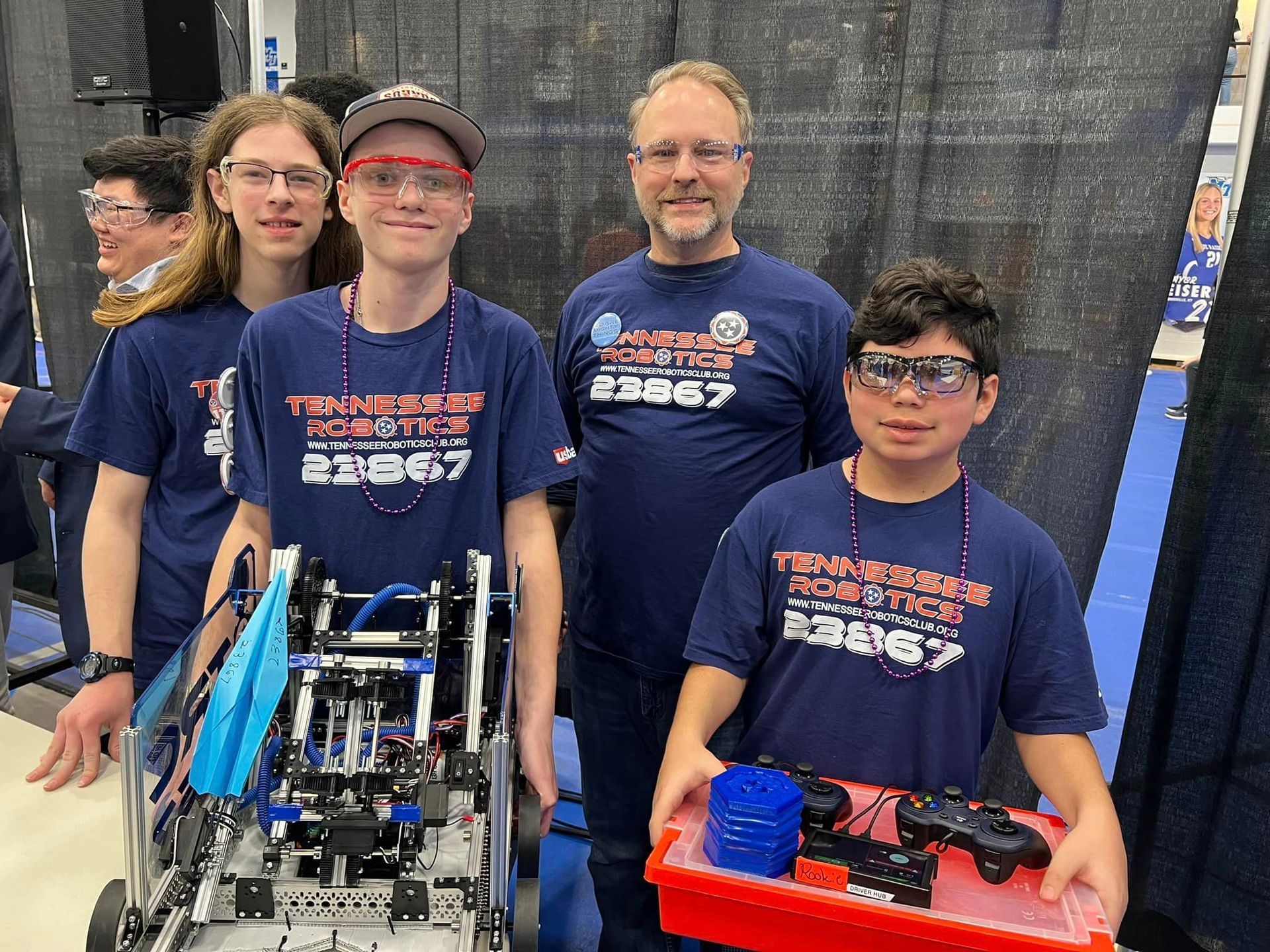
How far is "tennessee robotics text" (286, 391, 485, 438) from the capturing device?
1.61 metres

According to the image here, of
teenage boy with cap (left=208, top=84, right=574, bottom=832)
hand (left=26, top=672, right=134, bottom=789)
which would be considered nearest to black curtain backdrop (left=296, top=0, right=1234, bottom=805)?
teenage boy with cap (left=208, top=84, right=574, bottom=832)

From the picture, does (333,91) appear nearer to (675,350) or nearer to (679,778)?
(675,350)

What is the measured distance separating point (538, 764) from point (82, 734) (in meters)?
0.92

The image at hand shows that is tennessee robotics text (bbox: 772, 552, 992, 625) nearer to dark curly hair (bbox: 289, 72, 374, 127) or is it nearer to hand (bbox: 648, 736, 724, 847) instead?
hand (bbox: 648, 736, 724, 847)

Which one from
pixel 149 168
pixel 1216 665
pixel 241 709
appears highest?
pixel 149 168

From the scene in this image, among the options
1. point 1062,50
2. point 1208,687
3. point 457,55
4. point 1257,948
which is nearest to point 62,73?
point 457,55

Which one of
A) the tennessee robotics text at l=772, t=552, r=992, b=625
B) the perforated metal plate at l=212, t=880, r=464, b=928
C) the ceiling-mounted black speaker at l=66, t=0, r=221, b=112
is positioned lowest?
the perforated metal plate at l=212, t=880, r=464, b=928

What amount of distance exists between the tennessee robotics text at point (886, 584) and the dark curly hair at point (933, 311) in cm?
36

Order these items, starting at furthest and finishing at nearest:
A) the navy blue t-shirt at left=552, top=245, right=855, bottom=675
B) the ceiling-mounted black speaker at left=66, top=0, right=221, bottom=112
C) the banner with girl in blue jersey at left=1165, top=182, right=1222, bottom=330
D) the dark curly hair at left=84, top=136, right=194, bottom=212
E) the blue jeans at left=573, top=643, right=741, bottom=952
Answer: the banner with girl in blue jersey at left=1165, top=182, right=1222, bottom=330 < the ceiling-mounted black speaker at left=66, top=0, right=221, bottom=112 < the dark curly hair at left=84, top=136, right=194, bottom=212 < the blue jeans at left=573, top=643, right=741, bottom=952 < the navy blue t-shirt at left=552, top=245, right=855, bottom=675

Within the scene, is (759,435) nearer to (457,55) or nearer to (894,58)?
(894,58)

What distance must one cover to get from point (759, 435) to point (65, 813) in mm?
1539

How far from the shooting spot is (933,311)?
58.2 inches

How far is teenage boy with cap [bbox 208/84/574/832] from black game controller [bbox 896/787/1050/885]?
621 mm

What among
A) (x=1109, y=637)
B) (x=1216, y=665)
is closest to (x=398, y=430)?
(x=1216, y=665)
